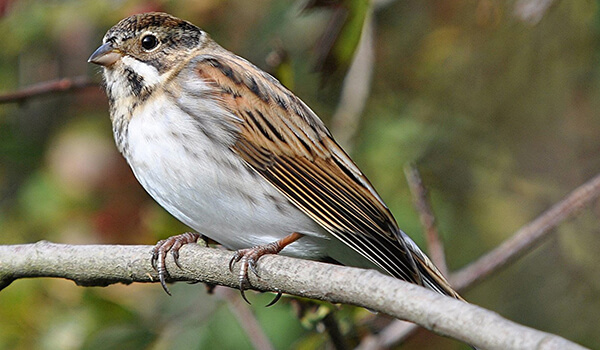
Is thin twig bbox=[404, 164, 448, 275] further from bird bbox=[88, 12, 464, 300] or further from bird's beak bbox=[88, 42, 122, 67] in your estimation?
bird's beak bbox=[88, 42, 122, 67]

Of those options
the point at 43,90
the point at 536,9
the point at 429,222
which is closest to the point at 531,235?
the point at 429,222

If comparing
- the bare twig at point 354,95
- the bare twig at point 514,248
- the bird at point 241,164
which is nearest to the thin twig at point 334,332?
the bird at point 241,164

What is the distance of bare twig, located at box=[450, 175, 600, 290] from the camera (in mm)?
3283

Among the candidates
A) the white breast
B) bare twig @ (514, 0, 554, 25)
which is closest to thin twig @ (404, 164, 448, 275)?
the white breast

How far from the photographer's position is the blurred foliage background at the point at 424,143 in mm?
4664

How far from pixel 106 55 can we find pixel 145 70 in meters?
0.16

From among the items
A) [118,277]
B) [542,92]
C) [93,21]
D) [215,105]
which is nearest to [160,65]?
[215,105]

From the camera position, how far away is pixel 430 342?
511 centimetres

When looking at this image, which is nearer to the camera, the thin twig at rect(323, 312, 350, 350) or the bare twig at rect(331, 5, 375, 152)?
the thin twig at rect(323, 312, 350, 350)

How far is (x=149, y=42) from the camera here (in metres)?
3.58

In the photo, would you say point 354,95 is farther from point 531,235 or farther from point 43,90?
point 43,90

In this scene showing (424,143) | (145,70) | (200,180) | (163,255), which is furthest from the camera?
(424,143)

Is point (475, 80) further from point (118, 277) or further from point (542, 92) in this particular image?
point (118, 277)

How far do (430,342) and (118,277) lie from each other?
106 inches
